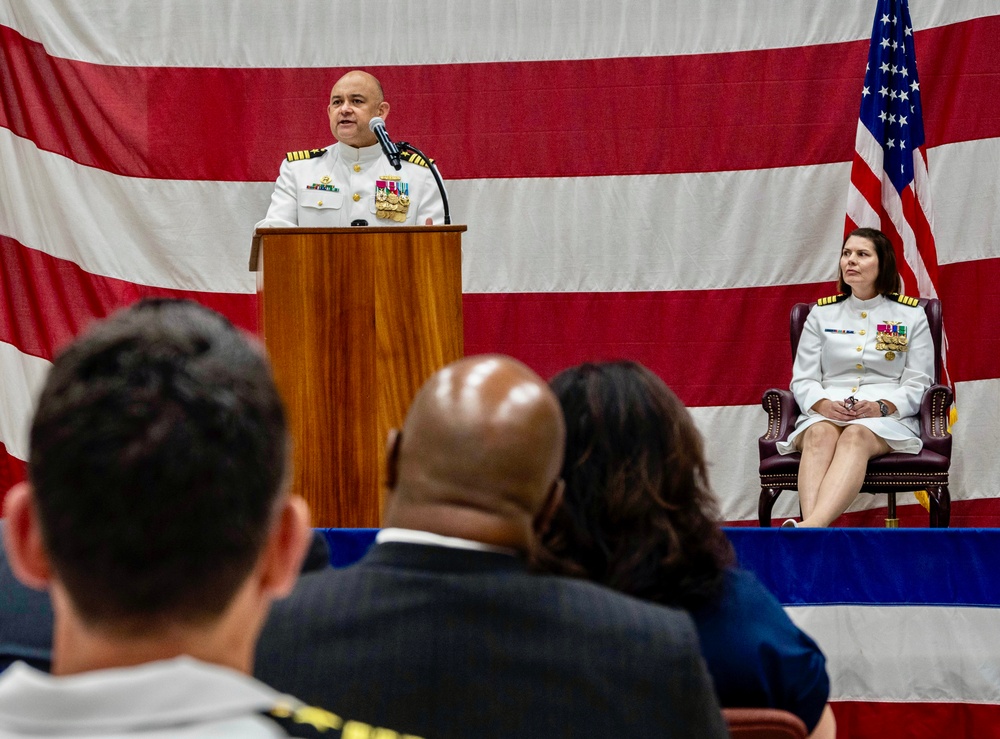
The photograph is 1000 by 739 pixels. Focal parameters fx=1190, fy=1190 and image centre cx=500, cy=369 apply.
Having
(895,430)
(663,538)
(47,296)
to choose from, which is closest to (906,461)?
(895,430)

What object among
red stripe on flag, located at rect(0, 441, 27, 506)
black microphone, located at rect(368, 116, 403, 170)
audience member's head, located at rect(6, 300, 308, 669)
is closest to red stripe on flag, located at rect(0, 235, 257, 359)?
red stripe on flag, located at rect(0, 441, 27, 506)

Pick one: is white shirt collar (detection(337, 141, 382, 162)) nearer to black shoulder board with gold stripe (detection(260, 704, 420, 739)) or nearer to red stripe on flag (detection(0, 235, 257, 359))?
red stripe on flag (detection(0, 235, 257, 359))

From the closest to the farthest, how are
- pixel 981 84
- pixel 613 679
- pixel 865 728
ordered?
pixel 613 679, pixel 865 728, pixel 981 84

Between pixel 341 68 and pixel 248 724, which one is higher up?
pixel 341 68

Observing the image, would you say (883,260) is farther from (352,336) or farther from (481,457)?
(481,457)

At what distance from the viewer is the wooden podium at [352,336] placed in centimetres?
299

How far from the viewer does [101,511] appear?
0.51 meters

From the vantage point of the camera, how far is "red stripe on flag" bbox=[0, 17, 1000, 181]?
16.2 ft

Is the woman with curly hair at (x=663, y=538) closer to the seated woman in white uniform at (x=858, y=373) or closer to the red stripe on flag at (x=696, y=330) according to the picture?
the seated woman in white uniform at (x=858, y=373)

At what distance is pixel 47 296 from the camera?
4910 mm

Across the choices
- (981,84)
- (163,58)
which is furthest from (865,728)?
(163,58)

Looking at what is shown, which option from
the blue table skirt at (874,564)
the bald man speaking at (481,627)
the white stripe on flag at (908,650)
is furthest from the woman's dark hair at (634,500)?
the white stripe on flag at (908,650)

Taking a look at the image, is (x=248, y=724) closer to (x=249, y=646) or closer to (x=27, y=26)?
(x=249, y=646)

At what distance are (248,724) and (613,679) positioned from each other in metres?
0.59
